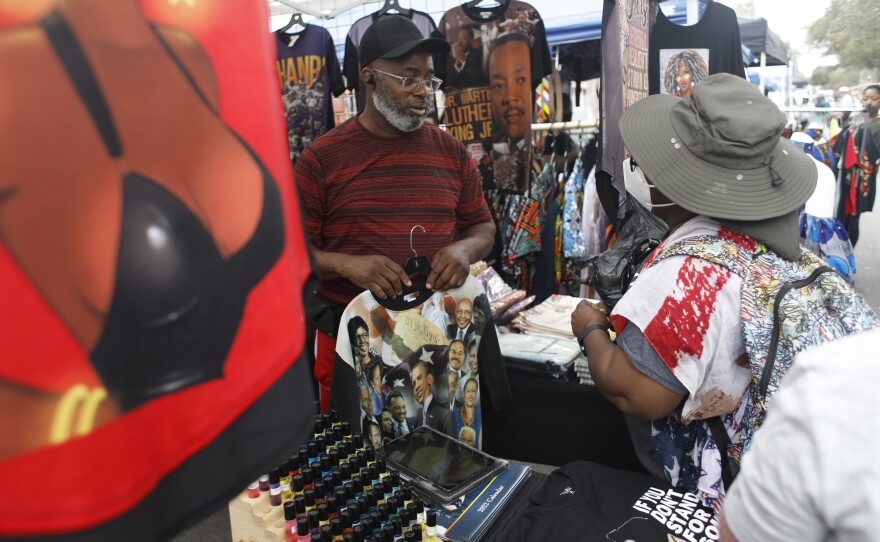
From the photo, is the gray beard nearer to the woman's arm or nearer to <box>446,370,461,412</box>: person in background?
<box>446,370,461,412</box>: person in background

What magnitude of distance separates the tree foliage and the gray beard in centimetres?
1106

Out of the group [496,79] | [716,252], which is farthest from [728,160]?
[496,79]

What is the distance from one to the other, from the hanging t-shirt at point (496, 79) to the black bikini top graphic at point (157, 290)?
A: 9.34ft

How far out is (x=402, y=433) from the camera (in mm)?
1921

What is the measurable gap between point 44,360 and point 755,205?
144 centimetres

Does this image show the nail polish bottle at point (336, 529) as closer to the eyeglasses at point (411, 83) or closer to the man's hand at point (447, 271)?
the man's hand at point (447, 271)

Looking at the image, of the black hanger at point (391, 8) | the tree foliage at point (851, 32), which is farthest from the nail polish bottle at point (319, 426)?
the tree foliage at point (851, 32)

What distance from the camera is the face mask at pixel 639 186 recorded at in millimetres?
1563

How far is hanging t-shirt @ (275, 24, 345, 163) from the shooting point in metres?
3.64

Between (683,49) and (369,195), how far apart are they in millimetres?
2000

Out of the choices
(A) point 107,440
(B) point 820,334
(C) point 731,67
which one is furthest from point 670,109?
(C) point 731,67

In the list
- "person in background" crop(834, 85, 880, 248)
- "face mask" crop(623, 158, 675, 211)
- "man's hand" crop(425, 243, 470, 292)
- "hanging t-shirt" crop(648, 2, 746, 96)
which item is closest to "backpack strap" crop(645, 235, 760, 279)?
"face mask" crop(623, 158, 675, 211)

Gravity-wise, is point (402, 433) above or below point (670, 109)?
below

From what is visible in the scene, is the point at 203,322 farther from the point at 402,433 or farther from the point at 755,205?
the point at 402,433
